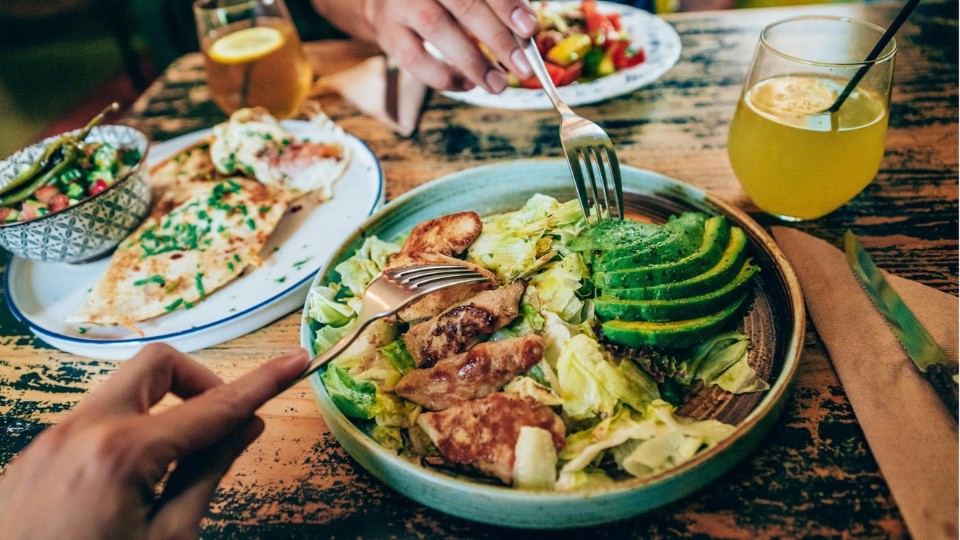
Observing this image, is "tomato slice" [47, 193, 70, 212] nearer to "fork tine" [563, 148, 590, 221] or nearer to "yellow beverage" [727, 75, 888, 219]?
"fork tine" [563, 148, 590, 221]

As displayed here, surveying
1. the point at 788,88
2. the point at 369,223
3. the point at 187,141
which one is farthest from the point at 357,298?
the point at 187,141

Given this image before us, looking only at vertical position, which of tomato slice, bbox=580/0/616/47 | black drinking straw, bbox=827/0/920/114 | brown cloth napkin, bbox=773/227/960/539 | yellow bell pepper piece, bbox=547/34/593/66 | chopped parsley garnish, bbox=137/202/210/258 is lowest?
chopped parsley garnish, bbox=137/202/210/258

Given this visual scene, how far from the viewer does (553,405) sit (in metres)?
1.44

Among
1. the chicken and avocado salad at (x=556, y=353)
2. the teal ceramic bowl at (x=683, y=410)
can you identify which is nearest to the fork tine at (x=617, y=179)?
the chicken and avocado salad at (x=556, y=353)

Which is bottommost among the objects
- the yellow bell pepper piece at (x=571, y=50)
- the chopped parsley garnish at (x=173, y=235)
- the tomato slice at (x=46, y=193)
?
the chopped parsley garnish at (x=173, y=235)

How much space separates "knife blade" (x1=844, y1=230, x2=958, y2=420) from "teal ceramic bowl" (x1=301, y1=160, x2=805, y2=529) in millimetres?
280

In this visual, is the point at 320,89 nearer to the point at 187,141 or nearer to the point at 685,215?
the point at 187,141

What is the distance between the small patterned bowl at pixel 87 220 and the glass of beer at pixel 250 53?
0.63m

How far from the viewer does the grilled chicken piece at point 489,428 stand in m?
1.30

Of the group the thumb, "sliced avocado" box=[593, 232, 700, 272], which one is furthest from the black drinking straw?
the thumb

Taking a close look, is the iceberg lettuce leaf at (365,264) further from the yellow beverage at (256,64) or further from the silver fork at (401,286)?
the yellow beverage at (256,64)

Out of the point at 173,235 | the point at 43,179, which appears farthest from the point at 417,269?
the point at 43,179

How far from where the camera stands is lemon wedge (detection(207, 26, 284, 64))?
2.89 metres

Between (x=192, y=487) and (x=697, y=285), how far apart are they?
50.5 inches
